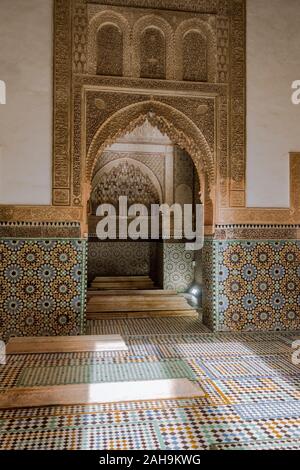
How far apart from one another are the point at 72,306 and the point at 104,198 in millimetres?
3891

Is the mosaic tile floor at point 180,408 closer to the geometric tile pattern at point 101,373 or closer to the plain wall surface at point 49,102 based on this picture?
the geometric tile pattern at point 101,373

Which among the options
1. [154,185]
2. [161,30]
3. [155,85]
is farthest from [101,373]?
[154,185]

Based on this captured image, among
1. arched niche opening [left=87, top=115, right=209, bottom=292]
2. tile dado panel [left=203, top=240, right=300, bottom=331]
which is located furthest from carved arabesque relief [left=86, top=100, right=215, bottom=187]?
arched niche opening [left=87, top=115, right=209, bottom=292]

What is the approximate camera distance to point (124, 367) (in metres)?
3.22

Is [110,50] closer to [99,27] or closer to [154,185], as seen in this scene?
[99,27]

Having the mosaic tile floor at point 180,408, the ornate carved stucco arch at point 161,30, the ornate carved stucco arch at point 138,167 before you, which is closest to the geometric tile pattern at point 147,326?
the mosaic tile floor at point 180,408

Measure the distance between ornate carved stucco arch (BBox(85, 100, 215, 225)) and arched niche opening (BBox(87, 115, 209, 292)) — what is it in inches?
95.9

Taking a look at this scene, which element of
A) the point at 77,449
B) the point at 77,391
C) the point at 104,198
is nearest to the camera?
the point at 77,449

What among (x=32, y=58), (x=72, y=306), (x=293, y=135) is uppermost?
(x=32, y=58)

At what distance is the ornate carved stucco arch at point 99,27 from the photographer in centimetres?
422

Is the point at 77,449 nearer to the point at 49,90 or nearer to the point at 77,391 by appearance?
the point at 77,391

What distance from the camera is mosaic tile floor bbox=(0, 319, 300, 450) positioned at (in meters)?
2.12
